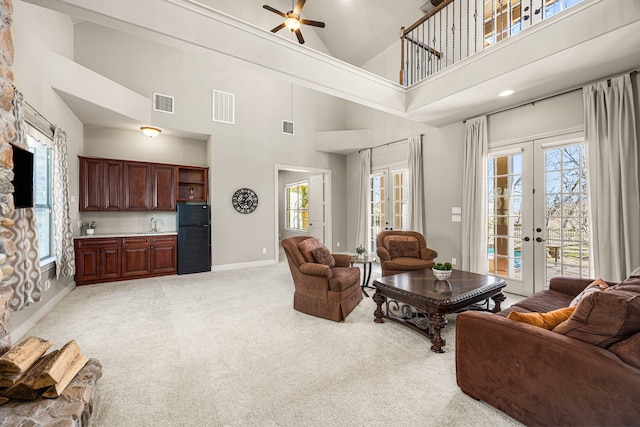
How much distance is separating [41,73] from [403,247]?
5.30 meters

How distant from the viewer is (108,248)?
4.89 m

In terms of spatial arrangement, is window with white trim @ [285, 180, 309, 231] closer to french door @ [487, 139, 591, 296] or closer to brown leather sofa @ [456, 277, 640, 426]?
french door @ [487, 139, 591, 296]

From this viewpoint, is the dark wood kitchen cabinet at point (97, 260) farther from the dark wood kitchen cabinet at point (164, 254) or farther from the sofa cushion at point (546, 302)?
the sofa cushion at point (546, 302)

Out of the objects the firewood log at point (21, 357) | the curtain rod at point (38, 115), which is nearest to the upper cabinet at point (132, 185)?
the curtain rod at point (38, 115)

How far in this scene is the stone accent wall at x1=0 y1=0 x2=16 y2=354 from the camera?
193 centimetres

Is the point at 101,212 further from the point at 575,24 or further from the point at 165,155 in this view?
the point at 575,24

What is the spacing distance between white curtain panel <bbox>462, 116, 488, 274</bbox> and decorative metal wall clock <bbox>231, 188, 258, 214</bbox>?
4.24m

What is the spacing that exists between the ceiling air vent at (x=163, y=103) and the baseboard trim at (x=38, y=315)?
11.0 feet

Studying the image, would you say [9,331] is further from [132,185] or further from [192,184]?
[192,184]

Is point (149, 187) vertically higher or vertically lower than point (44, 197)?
higher

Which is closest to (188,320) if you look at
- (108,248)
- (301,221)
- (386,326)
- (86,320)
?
(86,320)

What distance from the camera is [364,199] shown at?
6922 millimetres

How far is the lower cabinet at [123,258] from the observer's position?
470 cm

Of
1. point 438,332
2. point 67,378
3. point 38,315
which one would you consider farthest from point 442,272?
point 38,315
